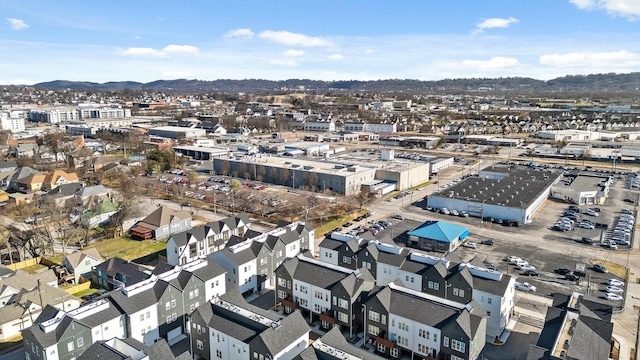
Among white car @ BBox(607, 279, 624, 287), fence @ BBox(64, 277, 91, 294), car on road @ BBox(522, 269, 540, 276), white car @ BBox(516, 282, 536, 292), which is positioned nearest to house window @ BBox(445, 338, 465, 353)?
white car @ BBox(516, 282, 536, 292)

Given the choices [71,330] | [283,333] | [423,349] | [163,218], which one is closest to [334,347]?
[283,333]

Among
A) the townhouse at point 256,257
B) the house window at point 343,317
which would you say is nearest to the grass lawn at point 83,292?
the townhouse at point 256,257

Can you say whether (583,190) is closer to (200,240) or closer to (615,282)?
(615,282)

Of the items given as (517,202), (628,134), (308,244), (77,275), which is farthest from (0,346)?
(628,134)

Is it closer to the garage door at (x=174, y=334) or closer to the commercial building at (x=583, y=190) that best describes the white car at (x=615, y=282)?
the commercial building at (x=583, y=190)

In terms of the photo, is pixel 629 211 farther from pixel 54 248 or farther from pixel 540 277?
pixel 54 248

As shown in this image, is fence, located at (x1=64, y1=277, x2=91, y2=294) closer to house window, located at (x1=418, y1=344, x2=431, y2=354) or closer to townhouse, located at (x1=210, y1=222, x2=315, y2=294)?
townhouse, located at (x1=210, y1=222, x2=315, y2=294)

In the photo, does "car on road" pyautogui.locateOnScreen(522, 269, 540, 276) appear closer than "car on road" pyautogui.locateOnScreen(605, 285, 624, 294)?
No
